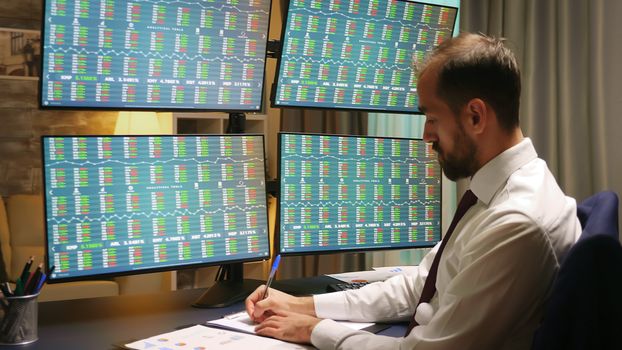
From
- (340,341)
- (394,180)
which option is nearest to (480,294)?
(340,341)

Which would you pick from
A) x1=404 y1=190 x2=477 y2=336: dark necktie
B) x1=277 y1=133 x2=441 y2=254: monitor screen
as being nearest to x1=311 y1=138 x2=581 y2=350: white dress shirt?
x1=404 y1=190 x2=477 y2=336: dark necktie

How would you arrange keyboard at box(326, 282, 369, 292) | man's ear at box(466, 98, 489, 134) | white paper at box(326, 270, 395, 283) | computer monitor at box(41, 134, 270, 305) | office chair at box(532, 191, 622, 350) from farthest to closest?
white paper at box(326, 270, 395, 283), keyboard at box(326, 282, 369, 292), computer monitor at box(41, 134, 270, 305), man's ear at box(466, 98, 489, 134), office chair at box(532, 191, 622, 350)

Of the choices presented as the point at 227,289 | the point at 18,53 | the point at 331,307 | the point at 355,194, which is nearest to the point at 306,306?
the point at 331,307

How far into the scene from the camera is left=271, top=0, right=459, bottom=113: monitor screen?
1837 mm

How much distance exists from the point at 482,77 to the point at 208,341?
751mm

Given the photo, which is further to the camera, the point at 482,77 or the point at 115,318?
the point at 115,318

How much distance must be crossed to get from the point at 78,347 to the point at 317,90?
3.15ft

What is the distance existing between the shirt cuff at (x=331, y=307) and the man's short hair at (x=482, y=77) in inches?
21.8

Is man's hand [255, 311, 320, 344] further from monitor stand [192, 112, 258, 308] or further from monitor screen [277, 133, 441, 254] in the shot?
monitor screen [277, 133, 441, 254]

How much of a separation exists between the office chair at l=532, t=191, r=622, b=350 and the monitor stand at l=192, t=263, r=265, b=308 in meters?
0.97

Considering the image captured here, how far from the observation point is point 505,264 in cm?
105

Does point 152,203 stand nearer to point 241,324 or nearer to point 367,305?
point 241,324

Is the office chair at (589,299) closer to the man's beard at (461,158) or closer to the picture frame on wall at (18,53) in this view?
the man's beard at (461,158)

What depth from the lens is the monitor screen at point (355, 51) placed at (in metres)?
1.84
